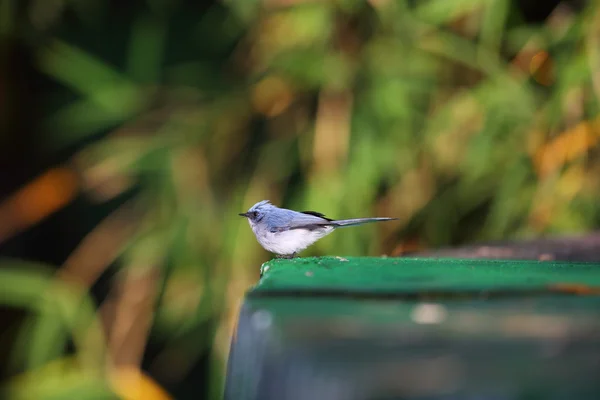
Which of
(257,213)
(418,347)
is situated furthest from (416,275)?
(257,213)

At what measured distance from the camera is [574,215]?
2156 millimetres

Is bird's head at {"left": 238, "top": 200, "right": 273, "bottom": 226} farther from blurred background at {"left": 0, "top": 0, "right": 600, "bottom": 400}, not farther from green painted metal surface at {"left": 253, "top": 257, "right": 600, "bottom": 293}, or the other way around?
blurred background at {"left": 0, "top": 0, "right": 600, "bottom": 400}

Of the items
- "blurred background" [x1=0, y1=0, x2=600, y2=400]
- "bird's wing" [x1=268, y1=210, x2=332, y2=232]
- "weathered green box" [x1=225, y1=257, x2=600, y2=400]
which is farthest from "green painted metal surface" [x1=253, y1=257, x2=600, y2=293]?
"blurred background" [x1=0, y1=0, x2=600, y2=400]

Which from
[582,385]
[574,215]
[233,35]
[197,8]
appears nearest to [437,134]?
[574,215]

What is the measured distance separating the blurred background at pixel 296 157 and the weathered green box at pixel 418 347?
144 cm

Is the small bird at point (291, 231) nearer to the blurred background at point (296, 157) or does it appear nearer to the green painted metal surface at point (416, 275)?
the green painted metal surface at point (416, 275)

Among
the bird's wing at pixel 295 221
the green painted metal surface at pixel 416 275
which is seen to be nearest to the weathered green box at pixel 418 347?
the green painted metal surface at pixel 416 275

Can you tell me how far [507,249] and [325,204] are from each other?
0.67 metres

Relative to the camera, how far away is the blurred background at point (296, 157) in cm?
212

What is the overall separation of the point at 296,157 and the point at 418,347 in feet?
5.64

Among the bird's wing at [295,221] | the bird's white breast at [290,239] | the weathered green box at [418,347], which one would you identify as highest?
the bird's wing at [295,221]

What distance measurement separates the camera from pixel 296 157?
2201 millimetres

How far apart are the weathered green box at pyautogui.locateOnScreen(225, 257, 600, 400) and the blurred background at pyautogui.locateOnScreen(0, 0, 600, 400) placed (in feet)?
4.72

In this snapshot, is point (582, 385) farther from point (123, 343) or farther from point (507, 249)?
point (123, 343)
